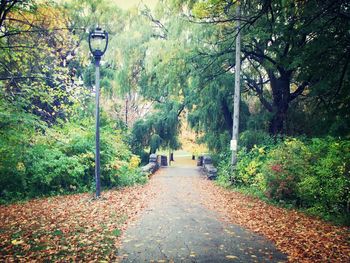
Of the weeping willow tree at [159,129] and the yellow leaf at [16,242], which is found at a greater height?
the weeping willow tree at [159,129]

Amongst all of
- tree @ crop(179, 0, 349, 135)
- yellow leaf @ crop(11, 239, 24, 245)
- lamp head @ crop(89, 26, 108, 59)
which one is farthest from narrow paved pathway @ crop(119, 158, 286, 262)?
lamp head @ crop(89, 26, 108, 59)

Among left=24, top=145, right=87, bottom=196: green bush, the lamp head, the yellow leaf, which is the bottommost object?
the yellow leaf

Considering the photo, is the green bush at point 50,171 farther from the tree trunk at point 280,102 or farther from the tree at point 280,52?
the tree trunk at point 280,102

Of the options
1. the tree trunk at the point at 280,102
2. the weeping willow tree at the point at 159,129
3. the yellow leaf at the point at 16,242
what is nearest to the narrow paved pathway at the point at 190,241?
the yellow leaf at the point at 16,242

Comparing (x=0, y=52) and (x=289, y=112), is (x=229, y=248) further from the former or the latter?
(x=289, y=112)

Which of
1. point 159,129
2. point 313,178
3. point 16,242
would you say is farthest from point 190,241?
point 159,129

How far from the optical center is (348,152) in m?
6.93

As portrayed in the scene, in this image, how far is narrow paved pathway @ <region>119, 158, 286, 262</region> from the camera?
4.65m

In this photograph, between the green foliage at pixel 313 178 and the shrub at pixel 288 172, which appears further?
the shrub at pixel 288 172

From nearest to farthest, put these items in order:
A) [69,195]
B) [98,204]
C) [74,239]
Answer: [74,239], [98,204], [69,195]

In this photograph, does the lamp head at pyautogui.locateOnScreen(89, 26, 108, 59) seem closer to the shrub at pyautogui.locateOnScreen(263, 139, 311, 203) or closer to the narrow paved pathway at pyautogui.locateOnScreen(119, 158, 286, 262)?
the narrow paved pathway at pyautogui.locateOnScreen(119, 158, 286, 262)

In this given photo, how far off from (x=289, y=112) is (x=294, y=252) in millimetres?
12461

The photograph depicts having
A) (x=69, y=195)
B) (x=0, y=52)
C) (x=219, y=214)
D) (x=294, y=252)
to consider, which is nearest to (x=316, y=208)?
(x=219, y=214)

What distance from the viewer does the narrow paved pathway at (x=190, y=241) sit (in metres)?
4.65
